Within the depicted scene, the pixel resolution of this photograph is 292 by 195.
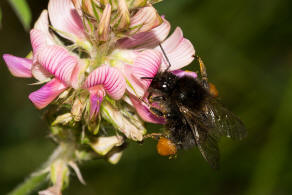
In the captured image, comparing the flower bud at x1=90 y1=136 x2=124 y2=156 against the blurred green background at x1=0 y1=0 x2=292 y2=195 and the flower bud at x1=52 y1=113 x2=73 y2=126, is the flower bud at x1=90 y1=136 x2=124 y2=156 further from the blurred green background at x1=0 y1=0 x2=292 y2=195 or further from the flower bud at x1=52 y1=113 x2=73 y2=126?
the blurred green background at x1=0 y1=0 x2=292 y2=195

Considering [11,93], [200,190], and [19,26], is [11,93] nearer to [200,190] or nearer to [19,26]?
[19,26]

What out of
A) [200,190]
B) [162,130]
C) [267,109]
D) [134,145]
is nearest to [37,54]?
[162,130]

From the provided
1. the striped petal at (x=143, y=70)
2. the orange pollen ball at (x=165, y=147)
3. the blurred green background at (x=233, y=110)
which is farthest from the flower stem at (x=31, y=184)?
the blurred green background at (x=233, y=110)

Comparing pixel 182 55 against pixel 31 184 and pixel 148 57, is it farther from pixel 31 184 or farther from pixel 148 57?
pixel 31 184

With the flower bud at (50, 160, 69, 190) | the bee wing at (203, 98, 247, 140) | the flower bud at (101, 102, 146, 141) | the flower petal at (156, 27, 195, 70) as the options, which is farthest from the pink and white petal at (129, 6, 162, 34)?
the flower bud at (50, 160, 69, 190)

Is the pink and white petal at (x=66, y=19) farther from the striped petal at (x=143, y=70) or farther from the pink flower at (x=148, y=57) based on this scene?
the striped petal at (x=143, y=70)
